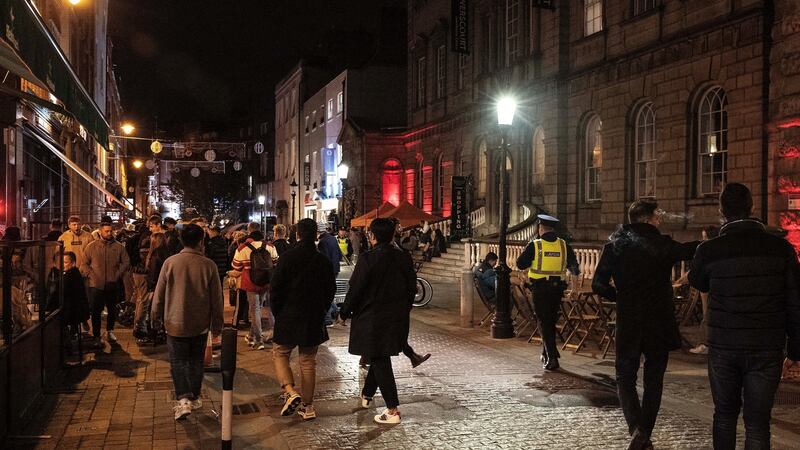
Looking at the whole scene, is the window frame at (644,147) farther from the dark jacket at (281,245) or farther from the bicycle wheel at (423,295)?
the dark jacket at (281,245)

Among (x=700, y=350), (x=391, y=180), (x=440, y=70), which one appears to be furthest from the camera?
(x=391, y=180)

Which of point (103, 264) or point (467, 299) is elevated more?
point (103, 264)

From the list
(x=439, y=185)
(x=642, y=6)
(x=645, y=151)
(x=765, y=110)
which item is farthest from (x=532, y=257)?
(x=439, y=185)

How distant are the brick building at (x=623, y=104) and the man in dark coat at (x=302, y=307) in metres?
7.34

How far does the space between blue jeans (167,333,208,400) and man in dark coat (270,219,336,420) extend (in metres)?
0.80

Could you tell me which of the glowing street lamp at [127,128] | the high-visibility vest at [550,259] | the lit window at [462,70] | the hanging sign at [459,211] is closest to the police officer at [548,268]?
the high-visibility vest at [550,259]

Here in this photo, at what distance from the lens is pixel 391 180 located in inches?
1614

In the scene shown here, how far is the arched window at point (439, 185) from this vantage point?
3506 cm

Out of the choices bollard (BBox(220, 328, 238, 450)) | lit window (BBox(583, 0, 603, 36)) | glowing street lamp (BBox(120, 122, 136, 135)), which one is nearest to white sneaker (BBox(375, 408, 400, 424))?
bollard (BBox(220, 328, 238, 450))

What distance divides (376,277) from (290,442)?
1.60m

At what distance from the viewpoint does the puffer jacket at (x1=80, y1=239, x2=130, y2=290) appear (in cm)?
1145

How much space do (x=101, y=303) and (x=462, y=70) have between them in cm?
2358

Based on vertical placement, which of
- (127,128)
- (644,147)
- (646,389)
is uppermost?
(127,128)

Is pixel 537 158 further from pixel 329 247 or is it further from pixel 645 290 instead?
pixel 645 290
